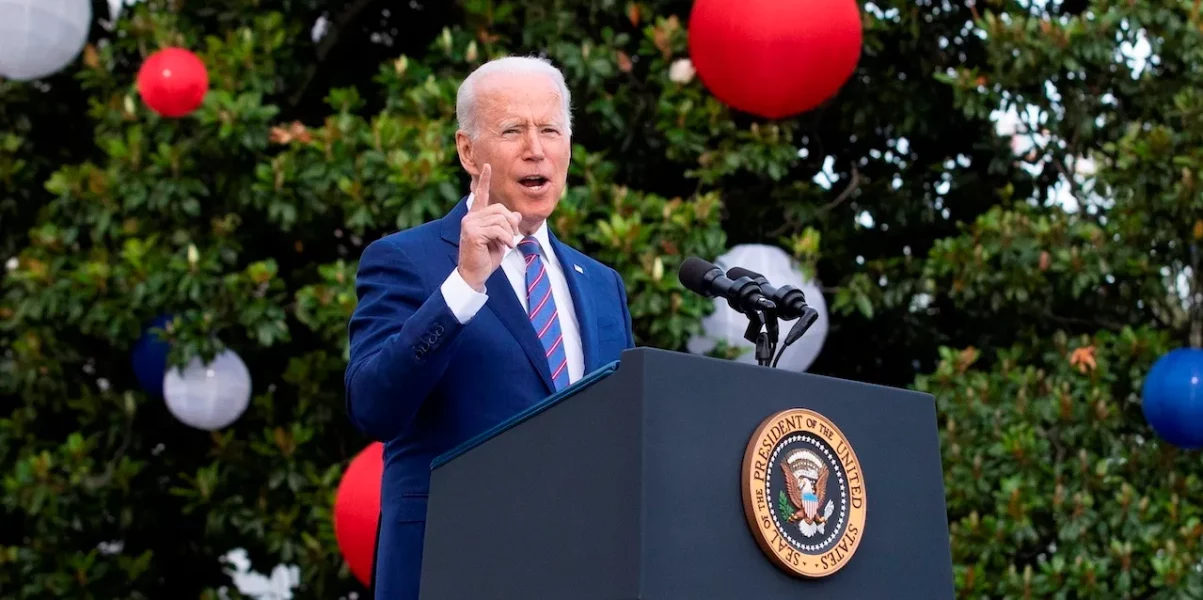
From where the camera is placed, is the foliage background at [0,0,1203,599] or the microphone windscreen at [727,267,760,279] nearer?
the microphone windscreen at [727,267,760,279]

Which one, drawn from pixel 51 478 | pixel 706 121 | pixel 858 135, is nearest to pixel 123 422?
pixel 51 478

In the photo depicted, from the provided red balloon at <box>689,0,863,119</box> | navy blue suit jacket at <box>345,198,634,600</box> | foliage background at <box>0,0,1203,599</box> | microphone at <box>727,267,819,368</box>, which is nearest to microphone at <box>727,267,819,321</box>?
microphone at <box>727,267,819,368</box>

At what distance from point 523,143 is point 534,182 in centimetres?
7

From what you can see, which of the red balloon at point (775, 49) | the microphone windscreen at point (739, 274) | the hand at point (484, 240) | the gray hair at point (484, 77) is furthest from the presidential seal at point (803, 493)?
the red balloon at point (775, 49)

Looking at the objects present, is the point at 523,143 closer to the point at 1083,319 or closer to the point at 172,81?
the point at 172,81

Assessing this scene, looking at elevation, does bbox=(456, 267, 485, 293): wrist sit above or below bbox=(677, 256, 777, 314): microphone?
below

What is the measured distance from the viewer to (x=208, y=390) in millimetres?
7391

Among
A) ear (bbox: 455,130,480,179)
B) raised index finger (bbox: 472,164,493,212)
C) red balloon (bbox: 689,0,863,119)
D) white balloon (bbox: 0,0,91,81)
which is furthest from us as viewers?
white balloon (bbox: 0,0,91,81)

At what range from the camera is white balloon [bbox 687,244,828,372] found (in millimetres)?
6883

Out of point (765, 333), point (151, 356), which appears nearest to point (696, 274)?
point (765, 333)

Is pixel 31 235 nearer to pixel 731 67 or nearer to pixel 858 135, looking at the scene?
pixel 731 67

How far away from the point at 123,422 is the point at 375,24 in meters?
2.68

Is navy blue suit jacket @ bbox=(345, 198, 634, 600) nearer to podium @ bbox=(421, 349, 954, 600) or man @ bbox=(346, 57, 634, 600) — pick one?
man @ bbox=(346, 57, 634, 600)

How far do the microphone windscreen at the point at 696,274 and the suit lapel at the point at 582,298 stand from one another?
0.21 m
